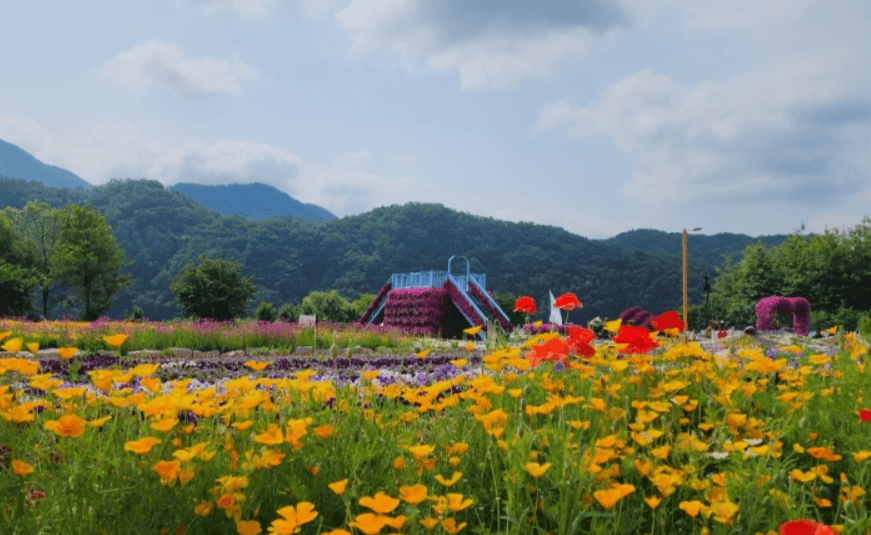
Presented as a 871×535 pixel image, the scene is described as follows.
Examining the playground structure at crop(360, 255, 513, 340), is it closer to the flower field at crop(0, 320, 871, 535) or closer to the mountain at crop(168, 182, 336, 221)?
the flower field at crop(0, 320, 871, 535)

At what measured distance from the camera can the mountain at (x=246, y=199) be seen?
16938cm

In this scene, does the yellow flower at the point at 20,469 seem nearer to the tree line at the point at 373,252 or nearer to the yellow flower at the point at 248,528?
the yellow flower at the point at 248,528

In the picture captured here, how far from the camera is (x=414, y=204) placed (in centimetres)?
6825

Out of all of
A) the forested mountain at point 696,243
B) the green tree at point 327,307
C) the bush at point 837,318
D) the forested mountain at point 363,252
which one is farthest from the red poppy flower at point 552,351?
the forested mountain at point 696,243

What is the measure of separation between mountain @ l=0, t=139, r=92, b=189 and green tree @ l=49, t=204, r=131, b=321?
169 m

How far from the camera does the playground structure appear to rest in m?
21.7

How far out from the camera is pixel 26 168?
178 m

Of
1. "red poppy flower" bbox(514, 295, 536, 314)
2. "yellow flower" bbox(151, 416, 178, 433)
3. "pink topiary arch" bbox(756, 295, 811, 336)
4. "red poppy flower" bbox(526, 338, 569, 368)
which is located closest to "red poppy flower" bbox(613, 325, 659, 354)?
"red poppy flower" bbox(526, 338, 569, 368)

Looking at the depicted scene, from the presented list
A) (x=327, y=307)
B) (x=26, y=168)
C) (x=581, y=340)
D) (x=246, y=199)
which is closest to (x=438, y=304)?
(x=327, y=307)

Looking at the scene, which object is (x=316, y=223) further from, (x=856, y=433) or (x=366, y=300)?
(x=856, y=433)

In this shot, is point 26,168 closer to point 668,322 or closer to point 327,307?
point 327,307

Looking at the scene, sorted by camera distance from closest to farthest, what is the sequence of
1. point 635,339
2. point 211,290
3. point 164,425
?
1. point 164,425
2. point 635,339
3. point 211,290

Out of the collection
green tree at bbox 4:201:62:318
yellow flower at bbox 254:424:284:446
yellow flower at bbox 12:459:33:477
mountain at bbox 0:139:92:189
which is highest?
mountain at bbox 0:139:92:189

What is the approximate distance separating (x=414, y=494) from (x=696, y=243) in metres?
69.5
